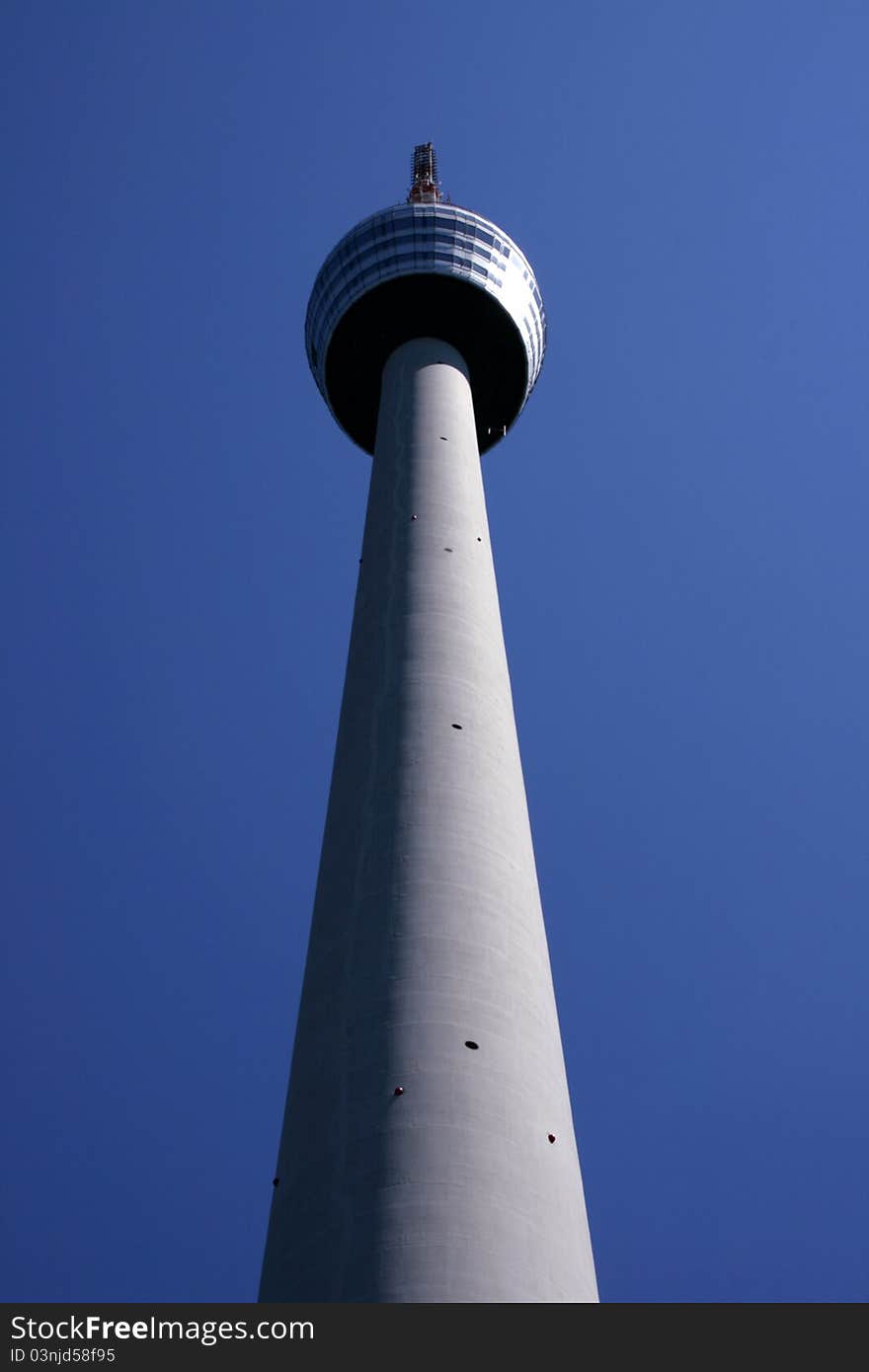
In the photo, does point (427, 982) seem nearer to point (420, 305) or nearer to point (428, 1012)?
point (428, 1012)

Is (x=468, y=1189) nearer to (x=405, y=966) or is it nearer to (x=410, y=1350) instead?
(x=410, y=1350)

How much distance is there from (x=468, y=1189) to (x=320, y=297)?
37022mm

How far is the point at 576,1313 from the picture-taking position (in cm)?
1585

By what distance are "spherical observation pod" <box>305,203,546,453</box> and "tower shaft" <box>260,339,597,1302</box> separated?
59.2 ft

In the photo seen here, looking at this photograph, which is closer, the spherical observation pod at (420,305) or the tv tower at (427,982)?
the tv tower at (427,982)

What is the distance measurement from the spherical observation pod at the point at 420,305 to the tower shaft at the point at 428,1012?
18.0m

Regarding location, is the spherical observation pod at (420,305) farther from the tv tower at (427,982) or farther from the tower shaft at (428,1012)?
the tower shaft at (428,1012)

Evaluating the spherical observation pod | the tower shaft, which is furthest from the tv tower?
the spherical observation pod

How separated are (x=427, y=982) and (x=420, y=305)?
31345mm

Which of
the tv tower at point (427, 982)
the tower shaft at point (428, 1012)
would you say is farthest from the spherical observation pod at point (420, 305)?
the tower shaft at point (428, 1012)

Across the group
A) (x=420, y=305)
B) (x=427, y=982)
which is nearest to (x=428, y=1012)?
(x=427, y=982)

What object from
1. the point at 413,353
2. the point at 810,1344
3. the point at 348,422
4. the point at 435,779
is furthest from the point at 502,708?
the point at 348,422

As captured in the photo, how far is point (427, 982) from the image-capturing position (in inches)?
792

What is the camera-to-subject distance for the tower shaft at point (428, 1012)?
16875 millimetres
